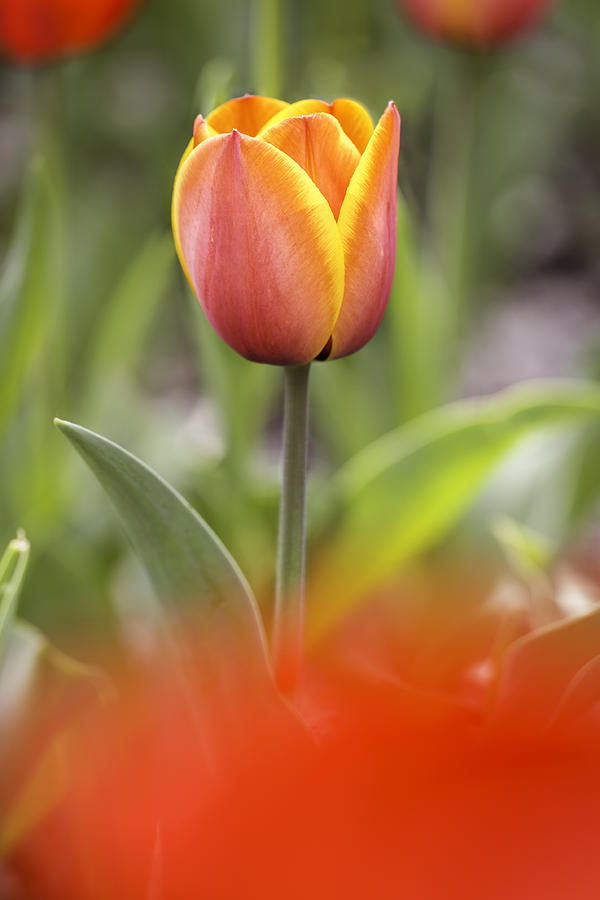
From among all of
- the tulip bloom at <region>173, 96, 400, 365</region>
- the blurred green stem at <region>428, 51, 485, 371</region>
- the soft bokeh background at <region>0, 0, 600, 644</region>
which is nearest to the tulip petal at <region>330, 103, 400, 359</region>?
the tulip bloom at <region>173, 96, 400, 365</region>

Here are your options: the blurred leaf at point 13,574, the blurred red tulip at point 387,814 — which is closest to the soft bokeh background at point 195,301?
the blurred leaf at point 13,574

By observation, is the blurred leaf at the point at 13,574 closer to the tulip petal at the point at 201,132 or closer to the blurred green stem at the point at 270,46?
the tulip petal at the point at 201,132

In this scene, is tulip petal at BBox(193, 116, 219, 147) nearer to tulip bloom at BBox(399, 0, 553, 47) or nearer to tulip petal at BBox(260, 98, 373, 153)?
tulip petal at BBox(260, 98, 373, 153)

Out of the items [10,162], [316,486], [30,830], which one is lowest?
[30,830]

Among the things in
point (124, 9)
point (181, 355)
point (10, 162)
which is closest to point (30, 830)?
point (124, 9)

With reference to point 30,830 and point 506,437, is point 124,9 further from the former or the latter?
point 30,830

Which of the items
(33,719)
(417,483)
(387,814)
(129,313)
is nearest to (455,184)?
(129,313)

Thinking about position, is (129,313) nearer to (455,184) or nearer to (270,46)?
(270,46)
